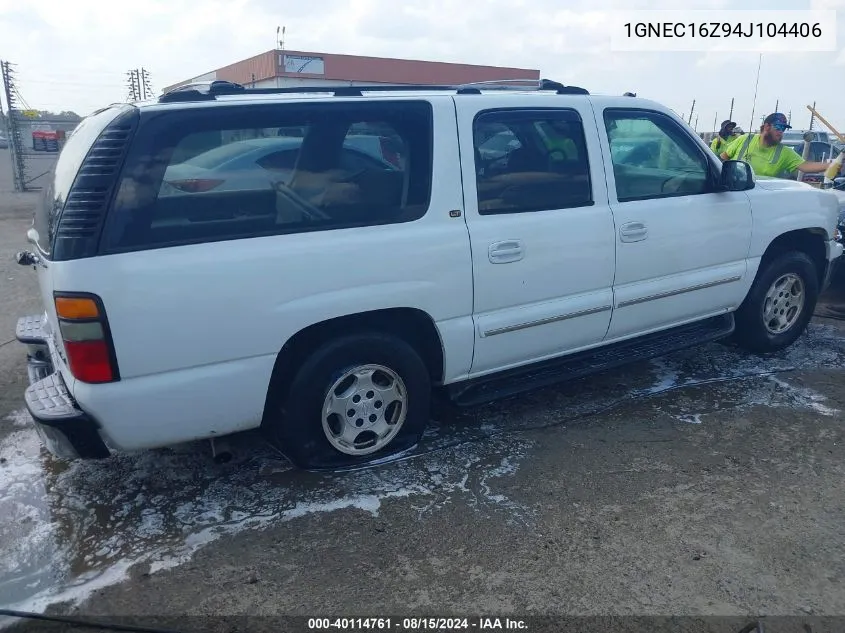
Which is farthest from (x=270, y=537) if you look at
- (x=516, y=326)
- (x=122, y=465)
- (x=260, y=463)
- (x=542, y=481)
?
(x=516, y=326)

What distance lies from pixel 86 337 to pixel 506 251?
→ 6.66ft

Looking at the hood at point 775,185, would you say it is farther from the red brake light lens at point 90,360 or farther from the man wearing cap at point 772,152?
the red brake light lens at point 90,360

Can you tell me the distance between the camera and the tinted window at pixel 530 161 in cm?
360

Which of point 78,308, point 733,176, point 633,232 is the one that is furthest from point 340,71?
point 78,308

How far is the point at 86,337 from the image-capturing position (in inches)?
107

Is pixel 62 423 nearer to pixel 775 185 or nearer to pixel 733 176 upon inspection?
pixel 733 176

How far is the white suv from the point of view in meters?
2.80

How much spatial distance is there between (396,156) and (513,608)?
212 cm

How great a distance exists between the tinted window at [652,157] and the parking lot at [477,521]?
139cm

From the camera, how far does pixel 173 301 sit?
281 centimetres

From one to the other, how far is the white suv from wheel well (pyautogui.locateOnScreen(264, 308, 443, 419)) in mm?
12

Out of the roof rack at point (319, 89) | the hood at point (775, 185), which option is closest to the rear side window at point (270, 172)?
the roof rack at point (319, 89)

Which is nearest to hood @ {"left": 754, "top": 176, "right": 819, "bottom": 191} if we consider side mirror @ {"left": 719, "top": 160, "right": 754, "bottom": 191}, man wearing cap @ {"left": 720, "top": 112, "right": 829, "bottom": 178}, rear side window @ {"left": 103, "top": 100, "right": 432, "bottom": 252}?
side mirror @ {"left": 719, "top": 160, "right": 754, "bottom": 191}

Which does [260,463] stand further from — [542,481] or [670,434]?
[670,434]
